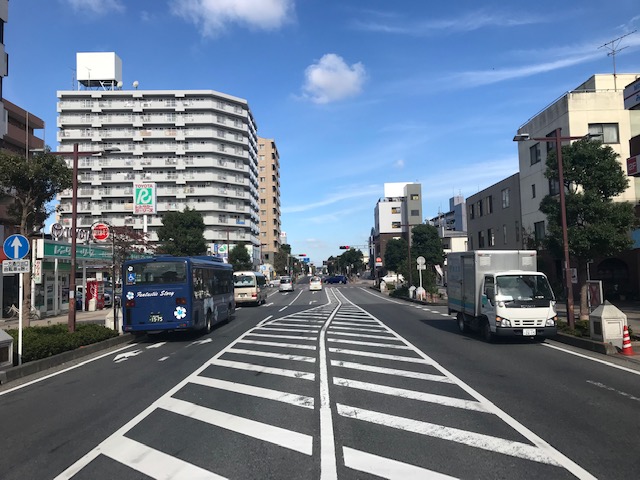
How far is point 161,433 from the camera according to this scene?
6199 millimetres

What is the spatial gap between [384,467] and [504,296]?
10.3m

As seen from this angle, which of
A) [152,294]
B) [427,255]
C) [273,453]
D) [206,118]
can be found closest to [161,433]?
[273,453]

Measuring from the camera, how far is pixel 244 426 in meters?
6.36

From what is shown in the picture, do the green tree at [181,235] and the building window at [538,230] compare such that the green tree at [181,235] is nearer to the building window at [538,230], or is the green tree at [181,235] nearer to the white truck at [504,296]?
the building window at [538,230]

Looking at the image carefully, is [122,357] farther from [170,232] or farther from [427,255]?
[427,255]

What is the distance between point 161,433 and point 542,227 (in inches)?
1384

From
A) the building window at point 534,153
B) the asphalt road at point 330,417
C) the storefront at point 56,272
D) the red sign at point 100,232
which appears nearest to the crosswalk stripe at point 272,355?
the asphalt road at point 330,417

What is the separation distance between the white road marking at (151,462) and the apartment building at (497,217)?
37.3 meters

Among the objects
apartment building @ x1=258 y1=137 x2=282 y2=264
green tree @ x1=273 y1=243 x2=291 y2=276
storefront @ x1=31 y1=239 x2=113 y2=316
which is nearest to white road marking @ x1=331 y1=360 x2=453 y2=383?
storefront @ x1=31 y1=239 x2=113 y2=316

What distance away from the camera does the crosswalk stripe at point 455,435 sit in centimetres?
523

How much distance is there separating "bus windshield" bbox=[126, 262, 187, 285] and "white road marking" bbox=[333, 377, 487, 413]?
29.5 ft

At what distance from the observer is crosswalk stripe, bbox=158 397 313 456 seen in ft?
18.5

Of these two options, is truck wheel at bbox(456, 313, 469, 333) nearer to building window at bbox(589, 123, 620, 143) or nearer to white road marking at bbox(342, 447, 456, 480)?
white road marking at bbox(342, 447, 456, 480)

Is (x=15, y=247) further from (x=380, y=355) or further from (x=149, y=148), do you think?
(x=149, y=148)
